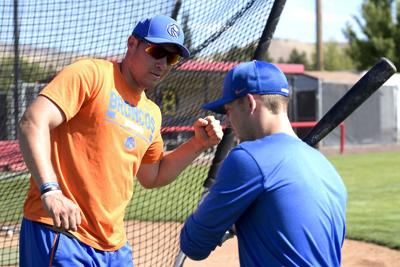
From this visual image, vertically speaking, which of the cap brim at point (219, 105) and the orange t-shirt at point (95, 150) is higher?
the cap brim at point (219, 105)

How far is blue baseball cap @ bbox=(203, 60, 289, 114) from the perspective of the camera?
229cm

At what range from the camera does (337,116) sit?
10.9 feet

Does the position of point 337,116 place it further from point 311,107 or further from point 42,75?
point 311,107

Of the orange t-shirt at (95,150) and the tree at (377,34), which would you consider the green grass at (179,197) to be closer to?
the orange t-shirt at (95,150)

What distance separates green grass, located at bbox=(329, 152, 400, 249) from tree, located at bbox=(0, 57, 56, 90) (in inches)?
148

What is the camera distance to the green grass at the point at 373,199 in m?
7.68

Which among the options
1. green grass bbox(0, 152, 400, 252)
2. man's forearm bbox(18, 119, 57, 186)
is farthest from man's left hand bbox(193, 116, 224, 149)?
green grass bbox(0, 152, 400, 252)

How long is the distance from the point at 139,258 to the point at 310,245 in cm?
416

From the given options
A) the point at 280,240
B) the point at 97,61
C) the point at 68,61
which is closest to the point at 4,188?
the point at 68,61

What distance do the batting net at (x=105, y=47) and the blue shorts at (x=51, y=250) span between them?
208cm

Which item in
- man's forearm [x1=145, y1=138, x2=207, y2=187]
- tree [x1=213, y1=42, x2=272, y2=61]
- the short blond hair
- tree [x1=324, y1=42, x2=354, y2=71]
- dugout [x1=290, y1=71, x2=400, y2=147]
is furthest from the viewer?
tree [x1=324, y1=42, x2=354, y2=71]

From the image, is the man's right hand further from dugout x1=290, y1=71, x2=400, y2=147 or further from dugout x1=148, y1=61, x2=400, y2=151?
dugout x1=290, y1=71, x2=400, y2=147

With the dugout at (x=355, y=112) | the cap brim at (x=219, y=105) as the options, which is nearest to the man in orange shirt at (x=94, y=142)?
the cap brim at (x=219, y=105)

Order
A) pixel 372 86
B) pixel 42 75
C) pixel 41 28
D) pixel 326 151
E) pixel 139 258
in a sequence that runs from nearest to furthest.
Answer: pixel 372 86, pixel 41 28, pixel 139 258, pixel 42 75, pixel 326 151
